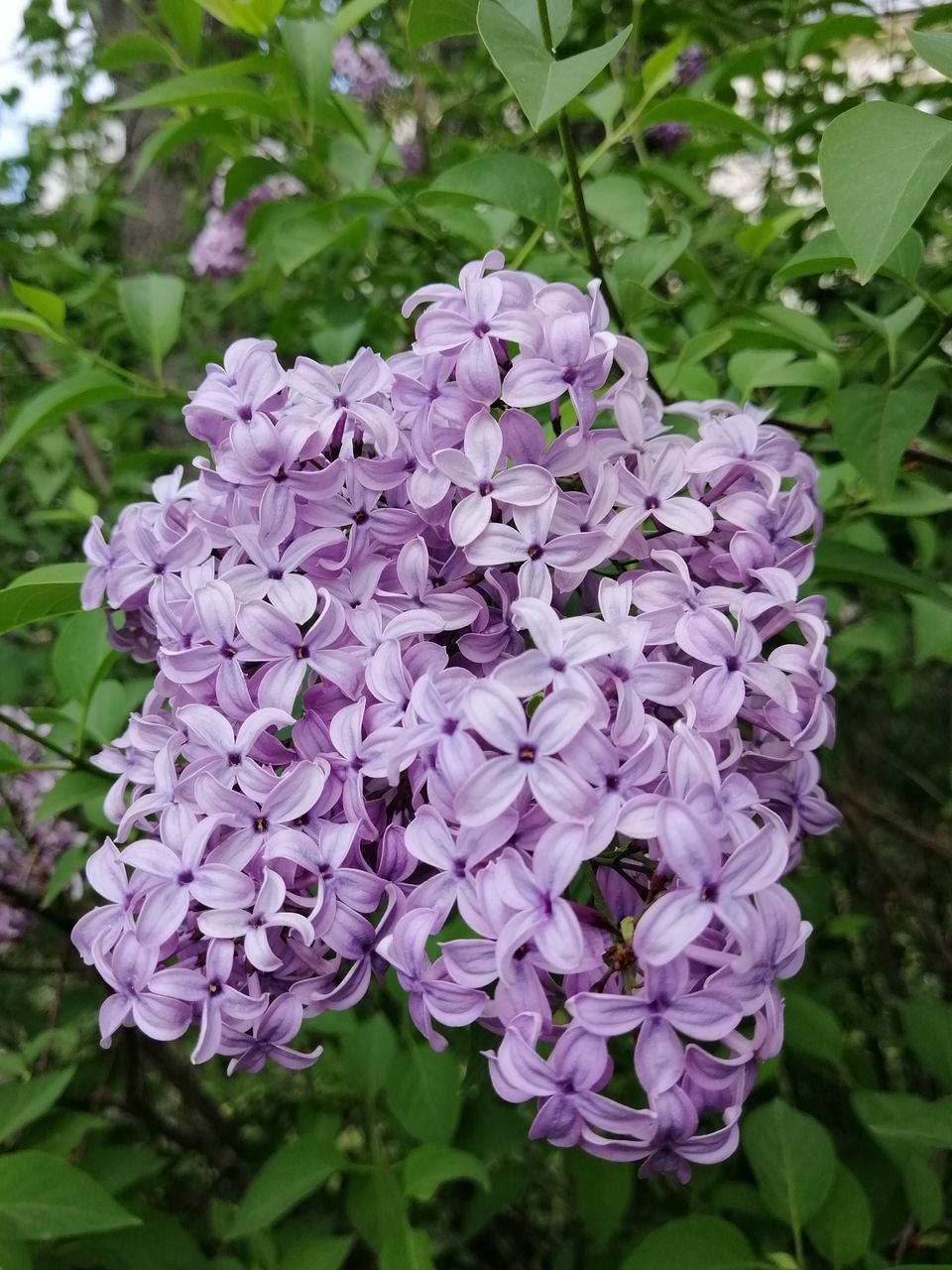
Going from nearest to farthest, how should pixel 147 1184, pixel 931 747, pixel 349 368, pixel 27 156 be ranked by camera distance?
pixel 349 368 < pixel 147 1184 < pixel 27 156 < pixel 931 747

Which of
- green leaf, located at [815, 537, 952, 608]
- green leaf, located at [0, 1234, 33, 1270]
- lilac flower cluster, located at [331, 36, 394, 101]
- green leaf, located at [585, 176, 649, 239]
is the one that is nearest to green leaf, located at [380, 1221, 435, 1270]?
green leaf, located at [0, 1234, 33, 1270]

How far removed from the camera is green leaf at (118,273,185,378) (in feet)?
3.49

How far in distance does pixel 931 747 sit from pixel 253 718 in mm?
2262

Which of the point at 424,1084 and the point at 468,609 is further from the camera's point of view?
the point at 424,1084

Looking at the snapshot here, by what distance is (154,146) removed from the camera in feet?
3.78

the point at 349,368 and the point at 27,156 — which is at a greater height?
the point at 349,368

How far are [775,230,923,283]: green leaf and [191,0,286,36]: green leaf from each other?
619 millimetres

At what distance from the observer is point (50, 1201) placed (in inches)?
30.0

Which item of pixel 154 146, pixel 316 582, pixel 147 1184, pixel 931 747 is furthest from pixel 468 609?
pixel 931 747

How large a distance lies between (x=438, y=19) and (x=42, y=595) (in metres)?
0.56

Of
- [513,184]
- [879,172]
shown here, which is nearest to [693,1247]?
[879,172]

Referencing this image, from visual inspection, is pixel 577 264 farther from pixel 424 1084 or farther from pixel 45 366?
pixel 45 366

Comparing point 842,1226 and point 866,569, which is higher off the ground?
point 866,569

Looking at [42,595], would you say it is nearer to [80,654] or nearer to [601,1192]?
[80,654]
